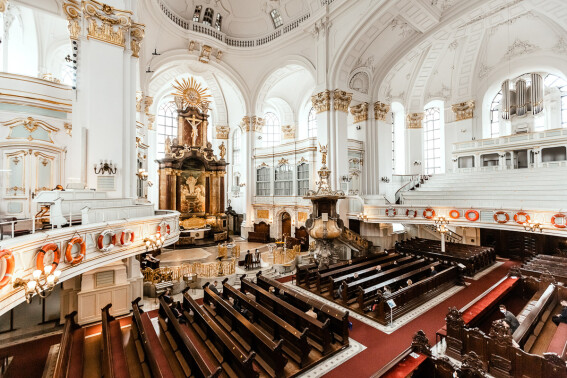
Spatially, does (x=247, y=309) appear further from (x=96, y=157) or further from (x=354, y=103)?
(x=354, y=103)

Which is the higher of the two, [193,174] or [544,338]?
[193,174]

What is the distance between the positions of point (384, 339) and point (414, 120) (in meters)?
18.3

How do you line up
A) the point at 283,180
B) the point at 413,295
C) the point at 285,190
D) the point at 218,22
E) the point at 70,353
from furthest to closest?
1. the point at 283,180
2. the point at 285,190
3. the point at 218,22
4. the point at 413,295
5. the point at 70,353

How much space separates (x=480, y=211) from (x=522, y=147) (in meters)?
8.20

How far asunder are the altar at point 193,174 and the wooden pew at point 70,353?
12.0 m

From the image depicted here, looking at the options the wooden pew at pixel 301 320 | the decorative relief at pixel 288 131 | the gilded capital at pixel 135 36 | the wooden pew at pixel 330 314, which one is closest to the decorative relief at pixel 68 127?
the gilded capital at pixel 135 36

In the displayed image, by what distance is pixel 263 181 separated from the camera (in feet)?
66.8

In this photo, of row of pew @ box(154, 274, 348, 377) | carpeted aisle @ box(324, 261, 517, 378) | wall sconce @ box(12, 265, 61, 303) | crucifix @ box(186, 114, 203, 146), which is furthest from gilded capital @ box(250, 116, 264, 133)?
wall sconce @ box(12, 265, 61, 303)

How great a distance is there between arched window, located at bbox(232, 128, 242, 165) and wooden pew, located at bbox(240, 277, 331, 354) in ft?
52.2

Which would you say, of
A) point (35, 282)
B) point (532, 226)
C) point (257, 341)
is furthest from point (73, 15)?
point (532, 226)

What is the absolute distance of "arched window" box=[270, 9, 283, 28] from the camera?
18391 mm

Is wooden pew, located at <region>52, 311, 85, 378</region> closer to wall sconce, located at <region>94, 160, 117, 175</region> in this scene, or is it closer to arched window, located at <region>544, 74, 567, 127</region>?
wall sconce, located at <region>94, 160, 117, 175</region>

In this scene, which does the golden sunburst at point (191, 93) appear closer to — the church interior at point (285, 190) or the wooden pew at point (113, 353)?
the church interior at point (285, 190)

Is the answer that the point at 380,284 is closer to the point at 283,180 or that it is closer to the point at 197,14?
the point at 283,180
